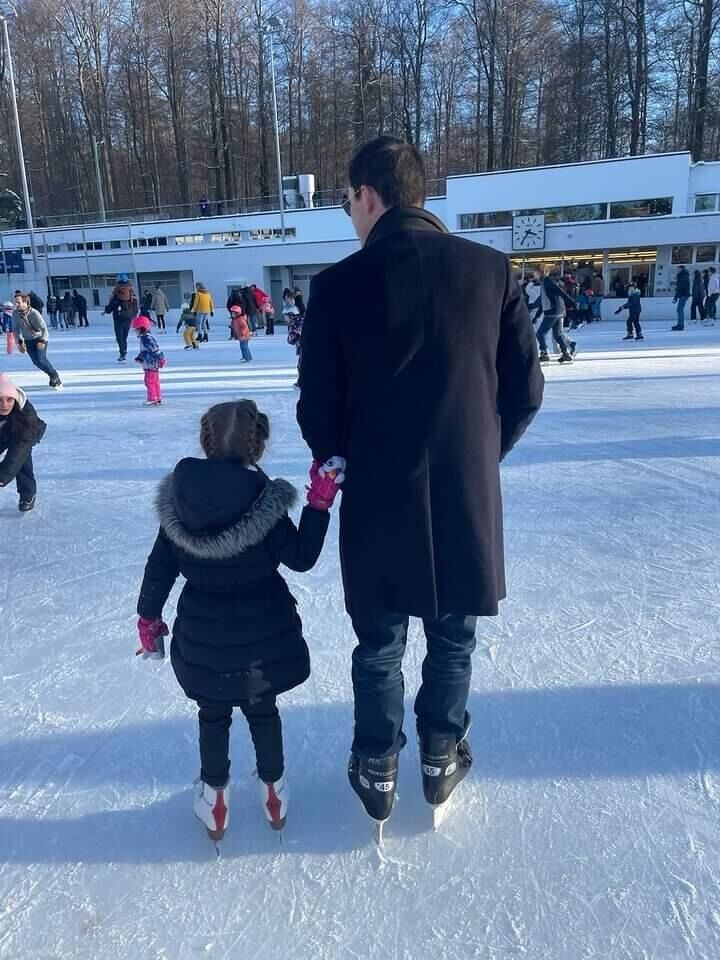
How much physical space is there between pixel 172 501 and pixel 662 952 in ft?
4.56

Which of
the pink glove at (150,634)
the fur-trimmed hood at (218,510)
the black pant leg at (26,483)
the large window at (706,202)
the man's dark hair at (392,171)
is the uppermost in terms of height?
the large window at (706,202)

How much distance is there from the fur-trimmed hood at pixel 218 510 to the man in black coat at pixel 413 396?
0.18 metres

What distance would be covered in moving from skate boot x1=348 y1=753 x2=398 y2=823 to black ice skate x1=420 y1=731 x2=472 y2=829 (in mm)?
89

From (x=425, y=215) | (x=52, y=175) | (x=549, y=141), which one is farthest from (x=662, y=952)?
(x=52, y=175)

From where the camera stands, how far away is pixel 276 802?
1763mm

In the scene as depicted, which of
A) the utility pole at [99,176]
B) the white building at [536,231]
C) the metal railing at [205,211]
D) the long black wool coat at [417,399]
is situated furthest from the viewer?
the utility pole at [99,176]

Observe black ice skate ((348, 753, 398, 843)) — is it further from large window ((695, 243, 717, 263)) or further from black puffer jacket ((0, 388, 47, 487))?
large window ((695, 243, 717, 263))

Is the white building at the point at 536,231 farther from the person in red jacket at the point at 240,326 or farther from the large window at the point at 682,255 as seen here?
the person in red jacket at the point at 240,326

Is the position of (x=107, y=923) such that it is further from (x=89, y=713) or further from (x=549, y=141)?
(x=549, y=141)

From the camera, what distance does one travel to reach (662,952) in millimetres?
1414

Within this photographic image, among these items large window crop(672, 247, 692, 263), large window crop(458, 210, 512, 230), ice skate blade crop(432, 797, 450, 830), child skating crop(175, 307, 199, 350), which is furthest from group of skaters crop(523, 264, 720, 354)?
child skating crop(175, 307, 199, 350)

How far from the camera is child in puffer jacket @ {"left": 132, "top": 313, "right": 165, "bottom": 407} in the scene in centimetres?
761

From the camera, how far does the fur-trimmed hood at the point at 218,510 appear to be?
1.58m

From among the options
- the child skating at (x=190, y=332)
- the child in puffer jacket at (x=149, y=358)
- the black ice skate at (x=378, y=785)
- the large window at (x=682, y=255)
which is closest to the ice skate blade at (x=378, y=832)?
the black ice skate at (x=378, y=785)
